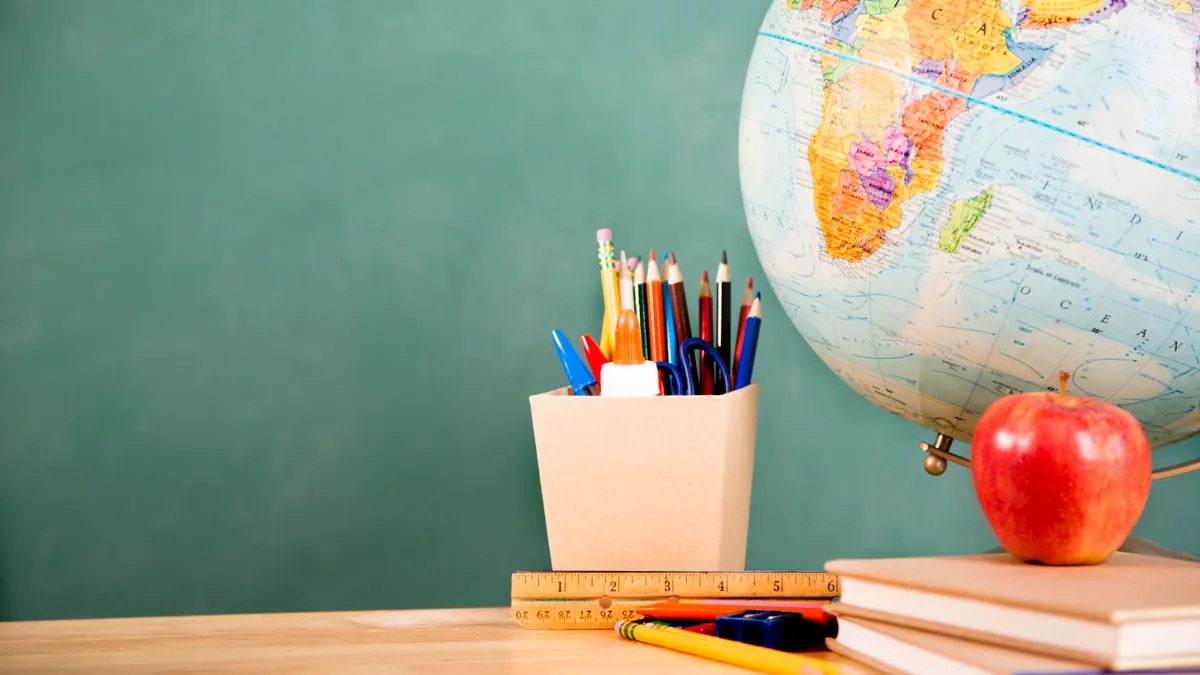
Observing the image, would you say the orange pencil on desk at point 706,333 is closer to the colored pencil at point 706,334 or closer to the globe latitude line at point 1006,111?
the colored pencil at point 706,334

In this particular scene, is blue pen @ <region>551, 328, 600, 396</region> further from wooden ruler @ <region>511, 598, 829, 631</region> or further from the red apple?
the red apple

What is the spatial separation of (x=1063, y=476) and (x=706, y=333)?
0.36 meters

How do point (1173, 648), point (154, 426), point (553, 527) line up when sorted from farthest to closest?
point (154, 426) < point (553, 527) < point (1173, 648)

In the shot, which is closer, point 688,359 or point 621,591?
point 621,591

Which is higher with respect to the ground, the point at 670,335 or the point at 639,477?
the point at 670,335

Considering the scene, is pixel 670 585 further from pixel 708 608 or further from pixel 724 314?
pixel 724 314

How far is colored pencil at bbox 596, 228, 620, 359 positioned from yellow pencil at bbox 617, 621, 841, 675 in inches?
11.2

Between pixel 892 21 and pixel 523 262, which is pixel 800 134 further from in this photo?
pixel 523 262

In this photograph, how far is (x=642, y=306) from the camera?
3.00ft

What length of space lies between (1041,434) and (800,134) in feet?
0.91

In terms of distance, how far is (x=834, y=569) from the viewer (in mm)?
623

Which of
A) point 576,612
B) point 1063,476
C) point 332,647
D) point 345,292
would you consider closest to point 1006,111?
point 1063,476

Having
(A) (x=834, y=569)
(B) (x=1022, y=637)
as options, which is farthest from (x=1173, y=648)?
(A) (x=834, y=569)

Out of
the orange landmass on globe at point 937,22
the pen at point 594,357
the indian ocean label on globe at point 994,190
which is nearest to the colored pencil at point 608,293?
the pen at point 594,357
